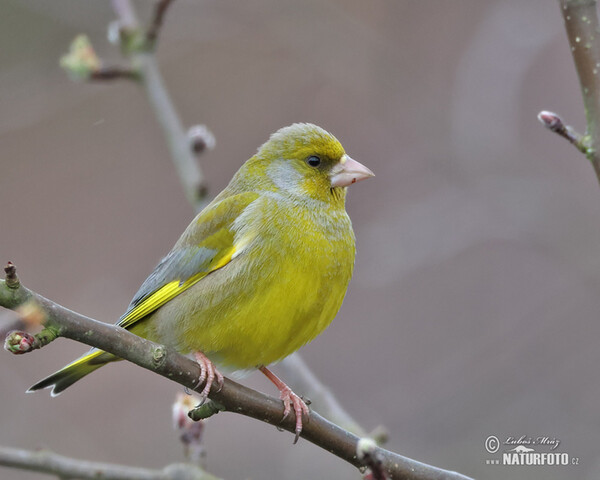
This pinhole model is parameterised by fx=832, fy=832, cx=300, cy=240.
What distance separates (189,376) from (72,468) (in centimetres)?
90

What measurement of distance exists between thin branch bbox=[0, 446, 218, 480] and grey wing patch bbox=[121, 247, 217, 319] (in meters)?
0.83

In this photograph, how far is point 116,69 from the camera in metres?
5.25

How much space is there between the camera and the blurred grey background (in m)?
6.44

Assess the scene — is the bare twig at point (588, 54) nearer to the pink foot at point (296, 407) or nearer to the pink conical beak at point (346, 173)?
the pink foot at point (296, 407)

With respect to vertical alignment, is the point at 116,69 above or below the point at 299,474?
above

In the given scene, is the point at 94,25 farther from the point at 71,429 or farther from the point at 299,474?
the point at 299,474

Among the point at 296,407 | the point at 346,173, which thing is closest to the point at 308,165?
the point at 346,173

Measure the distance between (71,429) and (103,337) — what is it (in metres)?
4.89

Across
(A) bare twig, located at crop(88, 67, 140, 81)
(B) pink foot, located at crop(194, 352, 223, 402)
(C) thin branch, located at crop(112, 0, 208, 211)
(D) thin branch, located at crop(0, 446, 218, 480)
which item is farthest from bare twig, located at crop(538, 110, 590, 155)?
(A) bare twig, located at crop(88, 67, 140, 81)

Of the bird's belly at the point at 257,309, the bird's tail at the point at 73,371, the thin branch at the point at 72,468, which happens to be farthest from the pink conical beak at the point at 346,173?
the thin branch at the point at 72,468

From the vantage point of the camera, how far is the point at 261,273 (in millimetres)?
3840

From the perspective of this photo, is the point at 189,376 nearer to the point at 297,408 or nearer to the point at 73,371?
the point at 297,408

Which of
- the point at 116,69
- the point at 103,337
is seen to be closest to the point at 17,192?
the point at 116,69

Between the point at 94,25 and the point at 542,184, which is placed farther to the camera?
the point at 94,25
